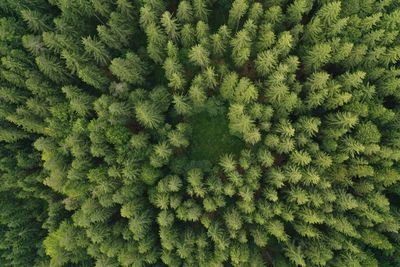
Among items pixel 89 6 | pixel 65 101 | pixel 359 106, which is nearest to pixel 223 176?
pixel 359 106

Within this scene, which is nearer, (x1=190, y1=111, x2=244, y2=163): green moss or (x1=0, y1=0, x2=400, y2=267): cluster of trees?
(x1=0, y1=0, x2=400, y2=267): cluster of trees

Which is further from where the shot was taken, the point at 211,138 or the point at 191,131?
the point at 211,138

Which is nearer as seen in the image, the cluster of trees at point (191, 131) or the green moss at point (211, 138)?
the cluster of trees at point (191, 131)

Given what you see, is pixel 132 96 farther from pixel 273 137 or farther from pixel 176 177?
pixel 273 137

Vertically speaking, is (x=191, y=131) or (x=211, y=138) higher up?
(x=191, y=131)
